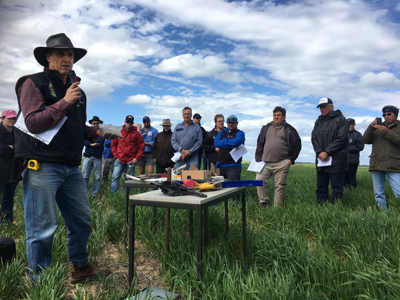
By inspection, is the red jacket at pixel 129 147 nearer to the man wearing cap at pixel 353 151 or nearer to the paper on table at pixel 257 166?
the paper on table at pixel 257 166

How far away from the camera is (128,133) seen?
7168mm

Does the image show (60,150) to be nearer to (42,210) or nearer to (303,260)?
(42,210)

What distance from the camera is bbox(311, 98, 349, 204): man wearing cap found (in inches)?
204

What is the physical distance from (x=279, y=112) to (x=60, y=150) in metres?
4.48

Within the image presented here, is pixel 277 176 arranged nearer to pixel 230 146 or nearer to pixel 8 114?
pixel 230 146

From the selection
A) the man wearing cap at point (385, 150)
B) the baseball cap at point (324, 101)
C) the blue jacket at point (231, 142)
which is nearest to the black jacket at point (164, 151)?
the blue jacket at point (231, 142)

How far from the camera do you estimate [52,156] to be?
235cm

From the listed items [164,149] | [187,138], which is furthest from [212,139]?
[164,149]

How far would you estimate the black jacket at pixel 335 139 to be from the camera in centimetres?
516

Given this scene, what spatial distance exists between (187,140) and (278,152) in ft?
7.24

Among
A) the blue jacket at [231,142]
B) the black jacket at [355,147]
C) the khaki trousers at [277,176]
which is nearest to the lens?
the khaki trousers at [277,176]

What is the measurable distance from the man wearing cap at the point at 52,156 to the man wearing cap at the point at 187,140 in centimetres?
398

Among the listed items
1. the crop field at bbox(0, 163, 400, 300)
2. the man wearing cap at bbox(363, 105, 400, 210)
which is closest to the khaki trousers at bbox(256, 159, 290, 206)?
the crop field at bbox(0, 163, 400, 300)

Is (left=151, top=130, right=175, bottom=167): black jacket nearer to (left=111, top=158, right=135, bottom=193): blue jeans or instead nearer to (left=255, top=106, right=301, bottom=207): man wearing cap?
(left=111, top=158, right=135, bottom=193): blue jeans
